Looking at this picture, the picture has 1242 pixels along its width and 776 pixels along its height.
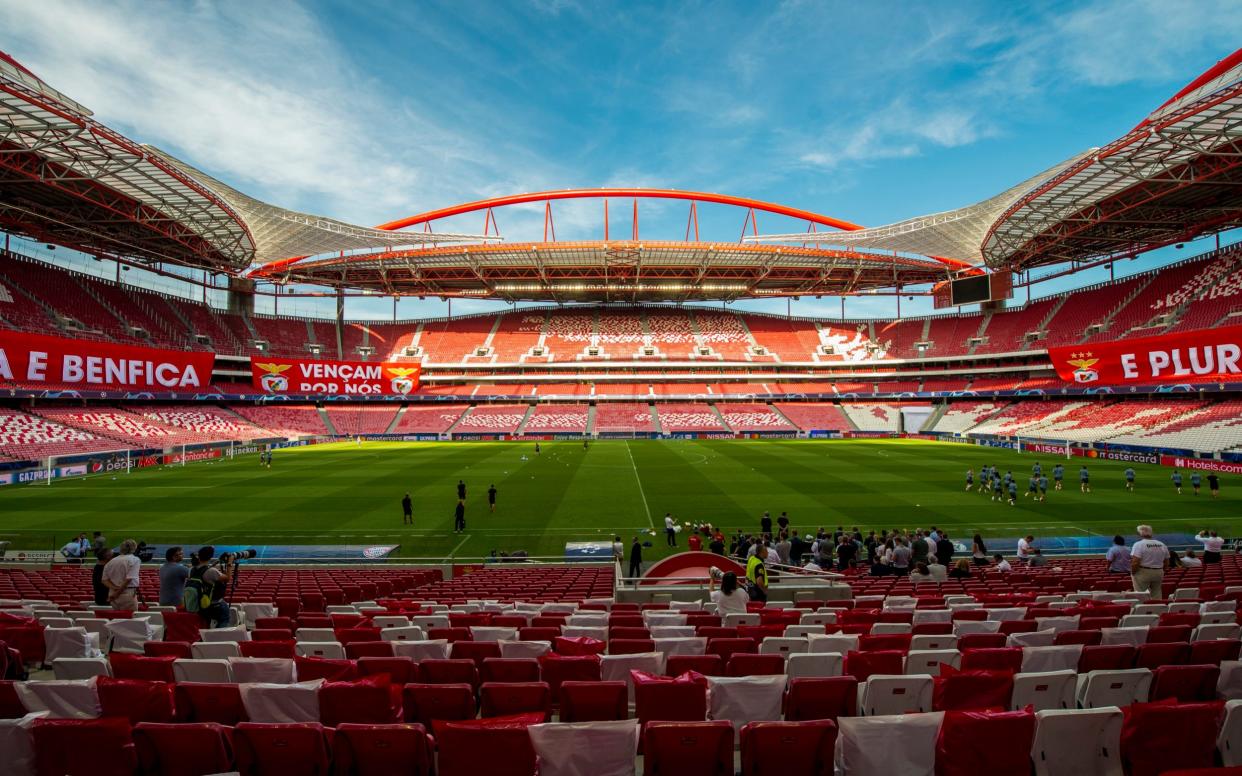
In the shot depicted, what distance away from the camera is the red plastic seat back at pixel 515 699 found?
406 cm

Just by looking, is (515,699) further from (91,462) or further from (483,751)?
(91,462)

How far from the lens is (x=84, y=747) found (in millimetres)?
3240

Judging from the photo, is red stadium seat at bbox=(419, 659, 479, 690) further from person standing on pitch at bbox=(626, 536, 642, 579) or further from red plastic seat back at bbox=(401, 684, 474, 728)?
person standing on pitch at bbox=(626, 536, 642, 579)

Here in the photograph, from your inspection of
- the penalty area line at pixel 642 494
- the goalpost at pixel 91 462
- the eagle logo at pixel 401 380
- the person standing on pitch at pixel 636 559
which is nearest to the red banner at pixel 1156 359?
the penalty area line at pixel 642 494

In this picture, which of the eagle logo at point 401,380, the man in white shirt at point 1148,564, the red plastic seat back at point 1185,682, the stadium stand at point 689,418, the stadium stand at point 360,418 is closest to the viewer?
the red plastic seat back at point 1185,682

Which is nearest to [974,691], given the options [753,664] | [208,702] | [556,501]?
[753,664]

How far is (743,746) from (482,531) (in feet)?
58.6

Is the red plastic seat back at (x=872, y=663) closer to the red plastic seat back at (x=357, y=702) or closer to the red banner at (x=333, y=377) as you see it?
the red plastic seat back at (x=357, y=702)

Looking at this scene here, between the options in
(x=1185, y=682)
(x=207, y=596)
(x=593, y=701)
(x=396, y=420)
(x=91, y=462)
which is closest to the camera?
(x=593, y=701)

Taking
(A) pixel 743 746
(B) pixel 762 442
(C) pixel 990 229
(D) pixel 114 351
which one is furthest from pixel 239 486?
(C) pixel 990 229

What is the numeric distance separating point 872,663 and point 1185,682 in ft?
7.05

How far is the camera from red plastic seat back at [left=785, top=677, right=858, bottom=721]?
4.07m

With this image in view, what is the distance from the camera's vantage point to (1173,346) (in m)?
44.9

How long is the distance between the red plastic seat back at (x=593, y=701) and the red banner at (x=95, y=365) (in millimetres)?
54478
